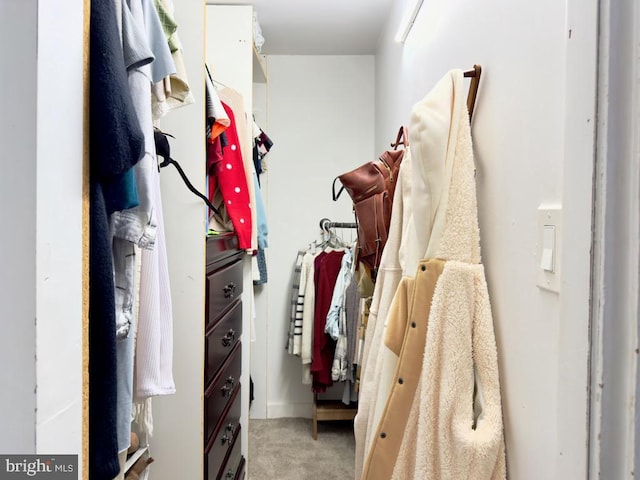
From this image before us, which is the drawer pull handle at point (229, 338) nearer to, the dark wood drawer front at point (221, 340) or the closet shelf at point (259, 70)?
the dark wood drawer front at point (221, 340)

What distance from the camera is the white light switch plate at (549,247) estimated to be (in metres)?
0.59

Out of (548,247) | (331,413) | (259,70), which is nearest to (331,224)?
(259,70)

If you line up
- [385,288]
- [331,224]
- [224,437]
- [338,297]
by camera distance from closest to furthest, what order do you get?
[385,288]
[224,437]
[338,297]
[331,224]

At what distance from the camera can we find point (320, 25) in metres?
2.40

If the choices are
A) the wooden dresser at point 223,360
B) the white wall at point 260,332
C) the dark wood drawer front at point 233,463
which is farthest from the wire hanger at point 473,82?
the white wall at point 260,332

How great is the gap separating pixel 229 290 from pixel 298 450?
1.32 meters

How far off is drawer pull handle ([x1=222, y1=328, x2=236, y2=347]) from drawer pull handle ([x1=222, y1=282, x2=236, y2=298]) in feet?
0.48

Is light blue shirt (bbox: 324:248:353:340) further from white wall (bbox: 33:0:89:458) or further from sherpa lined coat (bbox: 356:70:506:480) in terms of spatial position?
white wall (bbox: 33:0:89:458)

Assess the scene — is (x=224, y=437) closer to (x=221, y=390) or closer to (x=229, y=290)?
(x=221, y=390)

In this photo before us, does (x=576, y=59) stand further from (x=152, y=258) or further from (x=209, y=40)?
(x=209, y=40)

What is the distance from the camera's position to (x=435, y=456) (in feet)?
2.54

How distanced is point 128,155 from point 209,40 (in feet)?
6.06
